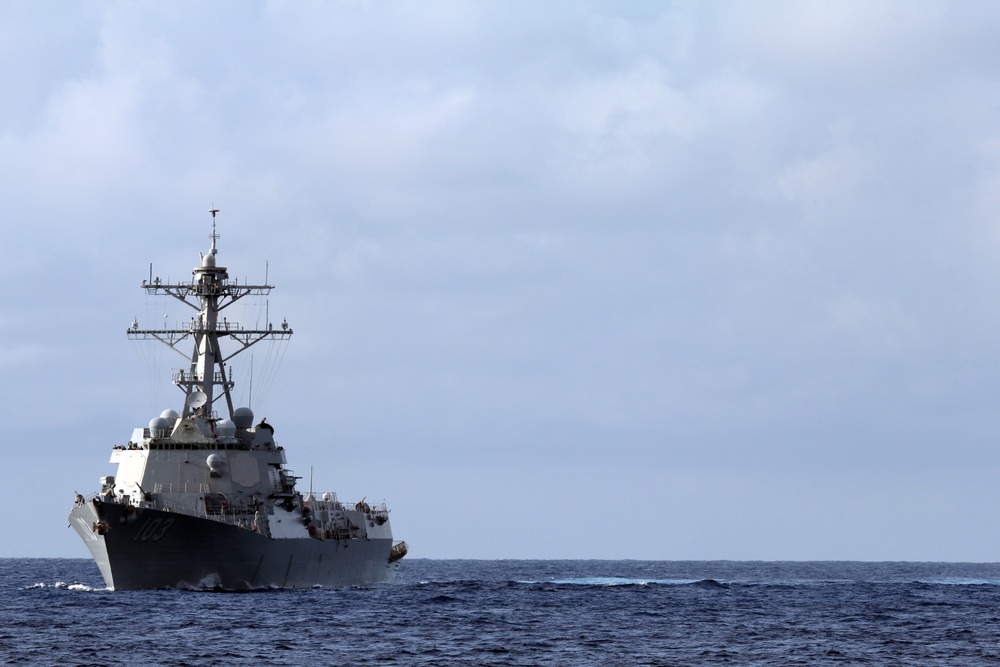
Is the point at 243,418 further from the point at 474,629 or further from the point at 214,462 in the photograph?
the point at 474,629

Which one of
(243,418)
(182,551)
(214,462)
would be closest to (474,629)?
(182,551)

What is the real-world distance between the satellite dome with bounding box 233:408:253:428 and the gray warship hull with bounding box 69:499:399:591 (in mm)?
6126

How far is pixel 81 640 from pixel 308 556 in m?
22.8

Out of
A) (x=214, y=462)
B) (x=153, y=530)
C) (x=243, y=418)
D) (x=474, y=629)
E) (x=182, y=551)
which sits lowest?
(x=474, y=629)

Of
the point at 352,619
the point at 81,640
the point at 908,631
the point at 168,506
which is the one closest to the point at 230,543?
the point at 168,506

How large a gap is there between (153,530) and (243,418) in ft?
29.9

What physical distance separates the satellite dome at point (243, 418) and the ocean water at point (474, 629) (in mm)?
8003

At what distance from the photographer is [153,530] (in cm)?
6059

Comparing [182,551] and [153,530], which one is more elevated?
[153,530]

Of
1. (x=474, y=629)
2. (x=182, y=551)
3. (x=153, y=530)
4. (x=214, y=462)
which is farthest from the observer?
(x=214, y=462)

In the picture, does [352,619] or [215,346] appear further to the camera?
[215,346]

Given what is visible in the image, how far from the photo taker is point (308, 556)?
66.6m

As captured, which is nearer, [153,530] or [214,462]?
[153,530]

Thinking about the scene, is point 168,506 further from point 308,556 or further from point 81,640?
point 81,640
